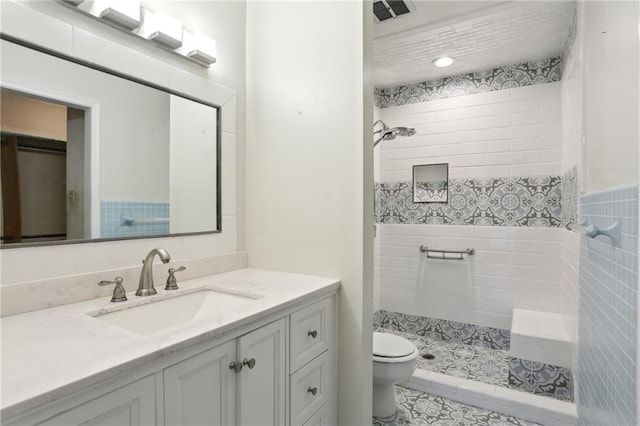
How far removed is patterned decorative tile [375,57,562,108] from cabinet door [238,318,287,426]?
2627mm

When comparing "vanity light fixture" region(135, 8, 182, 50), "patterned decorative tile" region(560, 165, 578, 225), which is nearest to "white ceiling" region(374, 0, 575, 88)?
"patterned decorative tile" region(560, 165, 578, 225)

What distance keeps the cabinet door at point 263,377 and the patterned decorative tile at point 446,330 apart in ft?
7.28

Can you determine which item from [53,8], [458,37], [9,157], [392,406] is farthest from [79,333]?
[458,37]

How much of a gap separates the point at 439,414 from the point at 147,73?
2307 mm

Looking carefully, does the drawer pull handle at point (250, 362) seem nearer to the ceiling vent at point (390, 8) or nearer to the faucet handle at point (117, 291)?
the faucet handle at point (117, 291)

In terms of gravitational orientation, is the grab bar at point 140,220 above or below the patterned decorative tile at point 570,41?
below

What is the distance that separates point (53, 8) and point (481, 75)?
113 inches

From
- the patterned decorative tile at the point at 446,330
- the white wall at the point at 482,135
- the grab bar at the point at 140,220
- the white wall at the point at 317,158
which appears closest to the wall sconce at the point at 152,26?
the white wall at the point at 317,158

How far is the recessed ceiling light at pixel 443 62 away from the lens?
2615mm

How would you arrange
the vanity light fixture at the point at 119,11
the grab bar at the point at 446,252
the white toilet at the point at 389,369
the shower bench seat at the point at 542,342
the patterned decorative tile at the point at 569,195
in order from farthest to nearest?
the grab bar at the point at 446,252, the shower bench seat at the point at 542,342, the patterned decorative tile at the point at 569,195, the white toilet at the point at 389,369, the vanity light fixture at the point at 119,11

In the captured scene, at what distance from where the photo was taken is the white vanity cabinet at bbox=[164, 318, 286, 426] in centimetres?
81

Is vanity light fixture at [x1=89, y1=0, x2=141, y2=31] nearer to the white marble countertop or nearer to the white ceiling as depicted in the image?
the white marble countertop

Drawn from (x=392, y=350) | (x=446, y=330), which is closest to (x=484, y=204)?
(x=446, y=330)

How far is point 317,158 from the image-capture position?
1522 millimetres
